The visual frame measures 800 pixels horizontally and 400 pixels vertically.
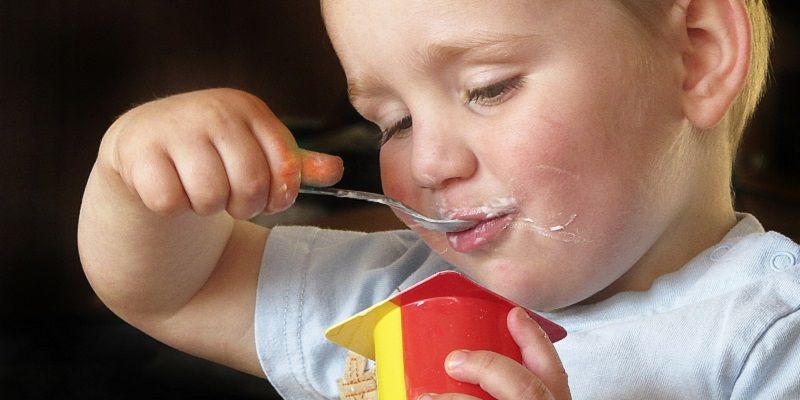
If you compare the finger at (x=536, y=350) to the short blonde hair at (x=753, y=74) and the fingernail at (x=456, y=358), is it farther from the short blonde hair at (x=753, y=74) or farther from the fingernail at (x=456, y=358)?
the short blonde hair at (x=753, y=74)

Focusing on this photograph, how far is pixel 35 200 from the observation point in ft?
2.42

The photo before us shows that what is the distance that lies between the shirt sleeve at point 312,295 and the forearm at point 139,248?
0.14 ft

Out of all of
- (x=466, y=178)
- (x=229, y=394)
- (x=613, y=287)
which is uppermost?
(x=466, y=178)

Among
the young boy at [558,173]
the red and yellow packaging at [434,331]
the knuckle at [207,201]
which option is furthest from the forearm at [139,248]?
the red and yellow packaging at [434,331]

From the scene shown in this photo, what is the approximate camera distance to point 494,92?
54 centimetres

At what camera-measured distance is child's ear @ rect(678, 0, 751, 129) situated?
576mm

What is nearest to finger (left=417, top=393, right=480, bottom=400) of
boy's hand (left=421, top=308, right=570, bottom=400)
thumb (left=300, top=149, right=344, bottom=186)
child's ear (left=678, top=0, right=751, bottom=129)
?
boy's hand (left=421, top=308, right=570, bottom=400)

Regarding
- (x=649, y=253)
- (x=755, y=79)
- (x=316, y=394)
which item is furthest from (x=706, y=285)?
(x=316, y=394)

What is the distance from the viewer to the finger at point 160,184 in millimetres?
508

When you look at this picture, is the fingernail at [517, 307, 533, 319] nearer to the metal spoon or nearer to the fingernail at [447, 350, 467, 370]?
the fingernail at [447, 350, 467, 370]

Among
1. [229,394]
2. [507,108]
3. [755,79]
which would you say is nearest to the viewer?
[507,108]

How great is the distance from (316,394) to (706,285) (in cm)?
27

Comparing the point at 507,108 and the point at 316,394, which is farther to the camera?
the point at 316,394

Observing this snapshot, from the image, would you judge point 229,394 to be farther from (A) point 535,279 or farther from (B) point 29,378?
(A) point 535,279
